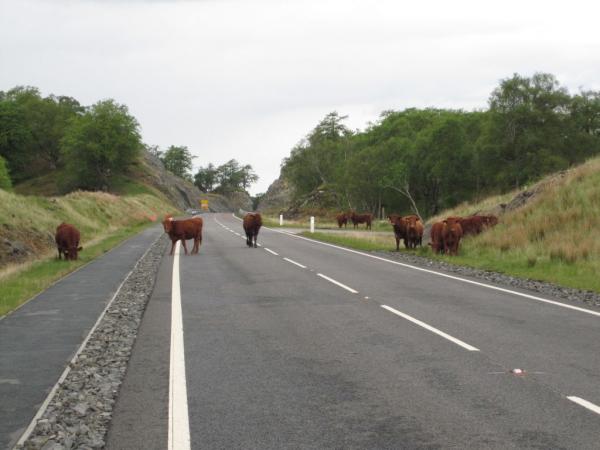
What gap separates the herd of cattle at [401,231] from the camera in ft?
66.7

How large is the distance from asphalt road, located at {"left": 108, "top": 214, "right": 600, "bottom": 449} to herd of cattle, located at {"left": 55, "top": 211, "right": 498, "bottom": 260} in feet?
30.9

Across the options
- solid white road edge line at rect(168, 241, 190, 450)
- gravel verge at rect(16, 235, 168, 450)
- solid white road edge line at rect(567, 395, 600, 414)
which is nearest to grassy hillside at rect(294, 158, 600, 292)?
solid white road edge line at rect(567, 395, 600, 414)

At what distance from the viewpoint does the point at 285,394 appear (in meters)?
5.70

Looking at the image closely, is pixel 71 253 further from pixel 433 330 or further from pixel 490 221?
pixel 490 221

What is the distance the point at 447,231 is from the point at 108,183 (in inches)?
3421

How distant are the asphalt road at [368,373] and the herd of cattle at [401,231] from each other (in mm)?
9420

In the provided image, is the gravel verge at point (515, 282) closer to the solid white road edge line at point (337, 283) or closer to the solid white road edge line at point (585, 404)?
the solid white road edge line at point (337, 283)

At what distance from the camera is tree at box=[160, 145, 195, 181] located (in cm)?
18725

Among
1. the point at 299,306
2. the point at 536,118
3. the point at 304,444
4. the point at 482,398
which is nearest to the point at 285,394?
the point at 304,444

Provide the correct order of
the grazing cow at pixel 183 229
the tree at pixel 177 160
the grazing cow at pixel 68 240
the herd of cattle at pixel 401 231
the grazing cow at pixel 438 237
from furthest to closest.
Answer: the tree at pixel 177 160 < the grazing cow at pixel 183 229 < the grazing cow at pixel 438 237 < the herd of cattle at pixel 401 231 < the grazing cow at pixel 68 240

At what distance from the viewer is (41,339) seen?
8.10 m

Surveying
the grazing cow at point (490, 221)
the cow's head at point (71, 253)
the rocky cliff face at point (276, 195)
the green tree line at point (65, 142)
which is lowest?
the cow's head at point (71, 253)

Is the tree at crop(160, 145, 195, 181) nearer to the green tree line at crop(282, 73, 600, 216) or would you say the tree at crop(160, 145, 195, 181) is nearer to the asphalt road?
the green tree line at crop(282, 73, 600, 216)

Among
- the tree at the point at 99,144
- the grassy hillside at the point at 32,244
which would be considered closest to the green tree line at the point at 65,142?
the tree at the point at 99,144
